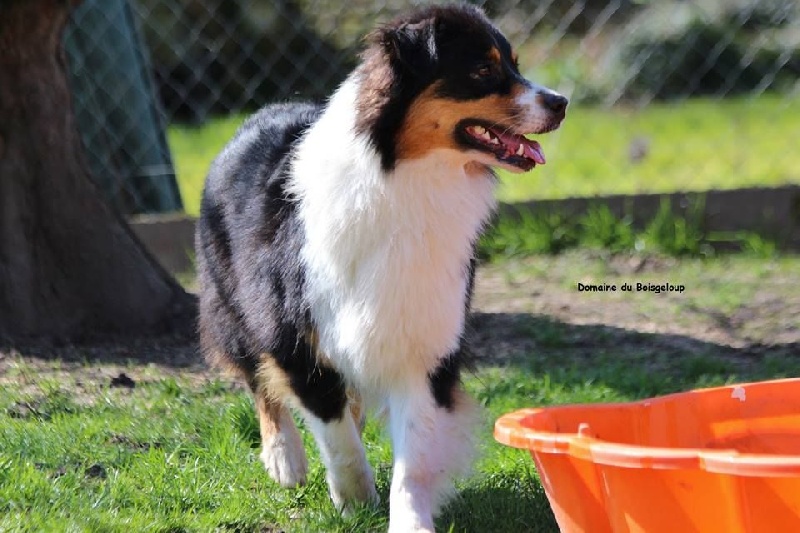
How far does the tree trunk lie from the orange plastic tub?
237 centimetres

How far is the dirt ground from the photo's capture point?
445 cm

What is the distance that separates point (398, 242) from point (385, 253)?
0.15 ft

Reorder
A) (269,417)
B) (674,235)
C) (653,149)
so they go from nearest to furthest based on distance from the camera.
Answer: (269,417) → (674,235) → (653,149)

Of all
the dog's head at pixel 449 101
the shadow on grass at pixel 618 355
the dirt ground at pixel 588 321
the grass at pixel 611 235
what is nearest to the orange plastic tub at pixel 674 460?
the dog's head at pixel 449 101

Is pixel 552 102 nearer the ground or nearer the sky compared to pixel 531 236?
nearer the sky

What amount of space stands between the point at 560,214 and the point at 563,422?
341cm

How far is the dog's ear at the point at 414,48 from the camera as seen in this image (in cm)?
302

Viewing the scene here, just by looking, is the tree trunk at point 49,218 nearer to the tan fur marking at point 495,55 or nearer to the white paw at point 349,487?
the white paw at point 349,487

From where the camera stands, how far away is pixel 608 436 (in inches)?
118

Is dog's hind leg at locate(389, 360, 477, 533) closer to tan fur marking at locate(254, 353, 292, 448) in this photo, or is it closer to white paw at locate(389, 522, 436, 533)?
white paw at locate(389, 522, 436, 533)

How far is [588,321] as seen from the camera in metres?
5.13

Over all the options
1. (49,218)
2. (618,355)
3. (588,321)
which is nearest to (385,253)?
(618,355)

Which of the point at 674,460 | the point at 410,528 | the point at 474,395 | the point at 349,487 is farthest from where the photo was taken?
the point at 474,395

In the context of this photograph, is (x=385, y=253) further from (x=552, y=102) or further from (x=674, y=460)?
(x=674, y=460)
